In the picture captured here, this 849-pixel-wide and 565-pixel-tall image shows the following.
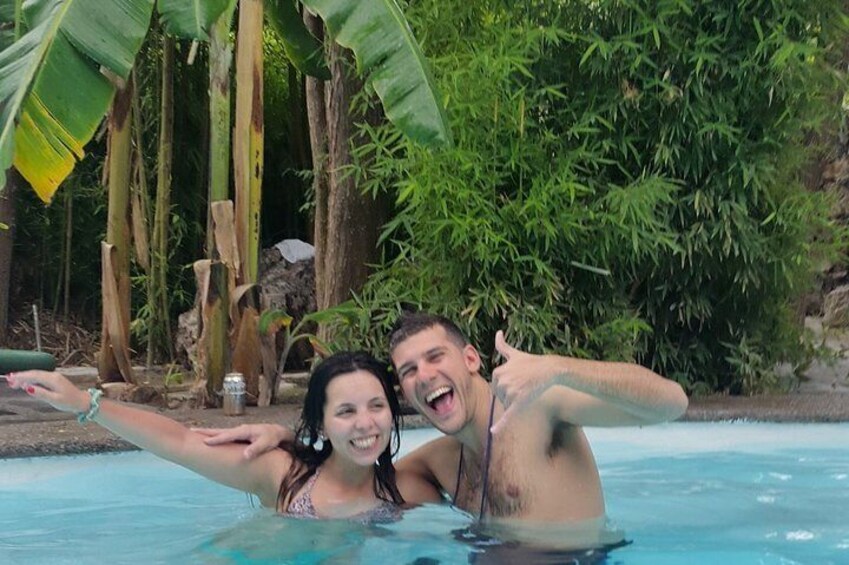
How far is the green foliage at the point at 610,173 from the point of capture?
5.46 meters

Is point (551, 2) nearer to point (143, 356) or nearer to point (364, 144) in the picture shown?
point (364, 144)

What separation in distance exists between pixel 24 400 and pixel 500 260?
2.75m

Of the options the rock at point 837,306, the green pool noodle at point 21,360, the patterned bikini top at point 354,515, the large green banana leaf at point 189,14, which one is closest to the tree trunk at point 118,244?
the green pool noodle at point 21,360

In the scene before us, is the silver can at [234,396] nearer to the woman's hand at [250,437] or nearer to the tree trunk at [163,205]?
the woman's hand at [250,437]

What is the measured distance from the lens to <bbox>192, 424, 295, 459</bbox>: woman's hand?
2990 mm

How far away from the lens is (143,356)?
29.6ft

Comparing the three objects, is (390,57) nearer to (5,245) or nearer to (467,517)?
(467,517)

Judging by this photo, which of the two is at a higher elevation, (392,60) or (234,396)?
(392,60)

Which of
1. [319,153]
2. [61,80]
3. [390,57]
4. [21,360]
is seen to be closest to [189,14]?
[61,80]

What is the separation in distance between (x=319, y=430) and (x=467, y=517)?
495mm

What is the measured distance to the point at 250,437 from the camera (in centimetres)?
307

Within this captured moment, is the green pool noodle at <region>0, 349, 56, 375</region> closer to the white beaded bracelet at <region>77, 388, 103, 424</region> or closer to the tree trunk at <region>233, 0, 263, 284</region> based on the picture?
the tree trunk at <region>233, 0, 263, 284</region>

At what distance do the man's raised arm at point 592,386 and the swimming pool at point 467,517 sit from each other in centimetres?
51

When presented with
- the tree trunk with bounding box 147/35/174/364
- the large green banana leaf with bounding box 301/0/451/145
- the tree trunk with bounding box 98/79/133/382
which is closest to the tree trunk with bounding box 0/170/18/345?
the tree trunk with bounding box 147/35/174/364
